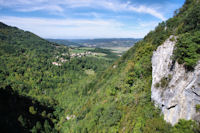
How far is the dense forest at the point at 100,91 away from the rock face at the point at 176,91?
3.52 ft

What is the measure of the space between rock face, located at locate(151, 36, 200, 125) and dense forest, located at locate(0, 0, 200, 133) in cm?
107

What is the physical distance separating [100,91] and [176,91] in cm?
4602

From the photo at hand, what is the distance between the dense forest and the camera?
64.8 feet

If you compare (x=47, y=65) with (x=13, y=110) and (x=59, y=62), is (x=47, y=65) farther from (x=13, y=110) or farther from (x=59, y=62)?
(x=13, y=110)

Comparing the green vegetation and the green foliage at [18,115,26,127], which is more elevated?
the green vegetation

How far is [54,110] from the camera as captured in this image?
82625 mm

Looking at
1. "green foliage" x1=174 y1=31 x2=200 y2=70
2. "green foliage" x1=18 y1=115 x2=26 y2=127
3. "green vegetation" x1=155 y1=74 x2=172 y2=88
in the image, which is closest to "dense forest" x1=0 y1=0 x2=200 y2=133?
"green foliage" x1=174 y1=31 x2=200 y2=70

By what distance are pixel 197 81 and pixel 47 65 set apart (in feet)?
504

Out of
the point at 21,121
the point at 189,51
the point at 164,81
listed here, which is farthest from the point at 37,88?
the point at 189,51

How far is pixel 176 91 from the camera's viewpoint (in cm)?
1708

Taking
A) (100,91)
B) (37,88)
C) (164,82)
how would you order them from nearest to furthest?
(164,82), (100,91), (37,88)

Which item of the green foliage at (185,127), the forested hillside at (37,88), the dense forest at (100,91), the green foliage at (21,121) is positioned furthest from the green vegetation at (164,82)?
the green foliage at (21,121)

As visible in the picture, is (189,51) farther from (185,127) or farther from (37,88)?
(37,88)

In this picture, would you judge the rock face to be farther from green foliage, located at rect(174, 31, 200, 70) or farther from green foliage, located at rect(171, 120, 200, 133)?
green foliage, located at rect(174, 31, 200, 70)
